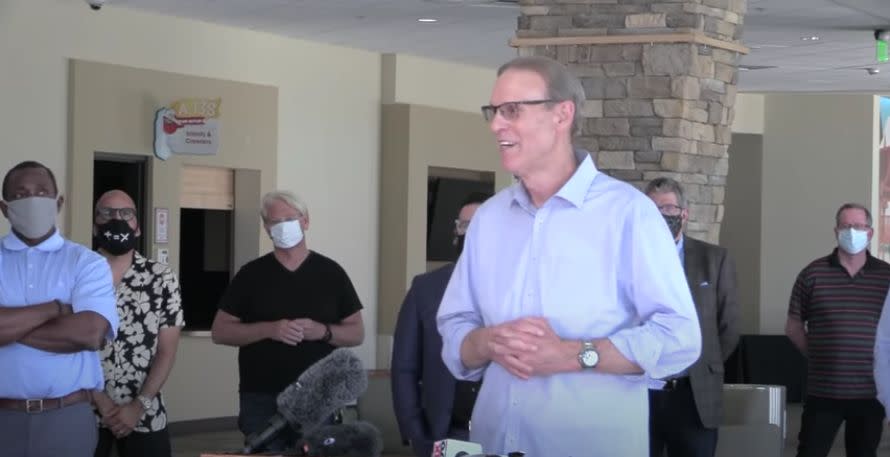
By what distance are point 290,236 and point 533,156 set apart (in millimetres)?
4275

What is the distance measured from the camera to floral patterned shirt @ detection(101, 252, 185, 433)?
6.66 metres

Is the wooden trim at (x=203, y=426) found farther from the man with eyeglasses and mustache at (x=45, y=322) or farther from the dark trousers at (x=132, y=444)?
the man with eyeglasses and mustache at (x=45, y=322)

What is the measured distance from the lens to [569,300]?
346cm

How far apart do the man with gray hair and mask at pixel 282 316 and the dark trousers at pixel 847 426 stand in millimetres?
2733

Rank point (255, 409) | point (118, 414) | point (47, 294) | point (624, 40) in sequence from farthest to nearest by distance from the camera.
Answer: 1. point (624, 40)
2. point (255, 409)
3. point (118, 414)
4. point (47, 294)

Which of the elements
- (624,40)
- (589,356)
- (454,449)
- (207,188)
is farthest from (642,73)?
(207,188)

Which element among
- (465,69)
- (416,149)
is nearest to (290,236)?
(416,149)

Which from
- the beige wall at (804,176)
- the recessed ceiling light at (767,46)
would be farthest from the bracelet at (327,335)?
the beige wall at (804,176)

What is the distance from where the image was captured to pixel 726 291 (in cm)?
712

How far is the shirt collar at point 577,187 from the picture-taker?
3.50 metres

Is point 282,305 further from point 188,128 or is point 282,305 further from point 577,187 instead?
point 188,128

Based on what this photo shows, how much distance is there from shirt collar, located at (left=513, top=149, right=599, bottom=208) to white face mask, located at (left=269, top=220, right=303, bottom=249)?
13.6ft

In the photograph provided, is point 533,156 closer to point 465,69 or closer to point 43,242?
point 43,242

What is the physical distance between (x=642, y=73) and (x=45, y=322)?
14.3 feet
